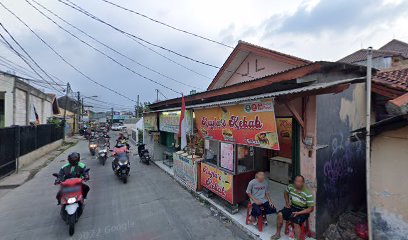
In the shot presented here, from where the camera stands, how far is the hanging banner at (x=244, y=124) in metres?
4.53

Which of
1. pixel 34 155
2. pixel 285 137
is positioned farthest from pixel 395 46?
pixel 34 155

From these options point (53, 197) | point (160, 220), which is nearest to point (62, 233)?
point (160, 220)

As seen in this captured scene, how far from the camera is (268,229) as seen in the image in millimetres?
4859

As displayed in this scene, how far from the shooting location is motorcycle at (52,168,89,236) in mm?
4781

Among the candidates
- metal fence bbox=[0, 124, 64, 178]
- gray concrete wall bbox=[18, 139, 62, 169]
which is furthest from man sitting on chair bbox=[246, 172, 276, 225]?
gray concrete wall bbox=[18, 139, 62, 169]

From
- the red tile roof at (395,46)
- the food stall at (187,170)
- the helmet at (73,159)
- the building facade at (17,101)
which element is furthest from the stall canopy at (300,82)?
the red tile roof at (395,46)

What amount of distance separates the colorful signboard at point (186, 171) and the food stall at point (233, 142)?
434mm

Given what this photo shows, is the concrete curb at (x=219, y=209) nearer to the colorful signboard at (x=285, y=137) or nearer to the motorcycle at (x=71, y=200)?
the motorcycle at (x=71, y=200)

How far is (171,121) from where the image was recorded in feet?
32.1

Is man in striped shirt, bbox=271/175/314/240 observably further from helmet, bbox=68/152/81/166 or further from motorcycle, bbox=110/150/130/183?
motorcycle, bbox=110/150/130/183

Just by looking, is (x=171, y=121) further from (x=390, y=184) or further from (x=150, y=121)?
(x=390, y=184)

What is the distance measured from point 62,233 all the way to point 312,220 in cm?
543

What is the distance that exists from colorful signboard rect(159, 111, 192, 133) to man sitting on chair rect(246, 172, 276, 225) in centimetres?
353

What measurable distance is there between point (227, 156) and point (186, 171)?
8.09ft
